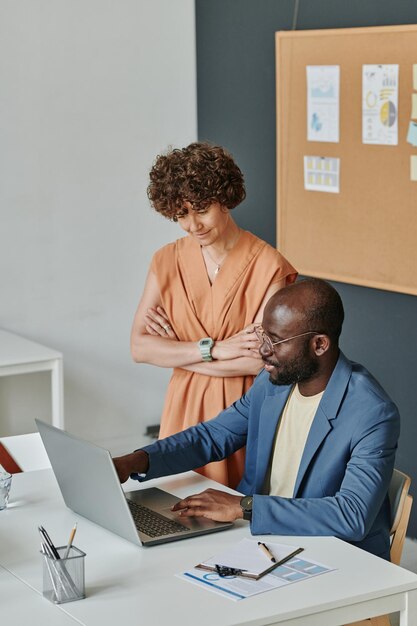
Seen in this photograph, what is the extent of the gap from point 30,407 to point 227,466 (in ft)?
7.11

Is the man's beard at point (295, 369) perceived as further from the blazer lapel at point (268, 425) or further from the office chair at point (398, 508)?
the office chair at point (398, 508)

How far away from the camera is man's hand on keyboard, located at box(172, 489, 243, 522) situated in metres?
2.37

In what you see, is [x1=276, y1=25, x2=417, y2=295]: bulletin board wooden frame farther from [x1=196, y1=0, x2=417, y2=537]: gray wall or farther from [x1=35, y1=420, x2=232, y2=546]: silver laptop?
[x1=35, y1=420, x2=232, y2=546]: silver laptop

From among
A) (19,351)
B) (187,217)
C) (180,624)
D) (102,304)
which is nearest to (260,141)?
(102,304)

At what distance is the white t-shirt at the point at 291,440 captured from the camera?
2.60m

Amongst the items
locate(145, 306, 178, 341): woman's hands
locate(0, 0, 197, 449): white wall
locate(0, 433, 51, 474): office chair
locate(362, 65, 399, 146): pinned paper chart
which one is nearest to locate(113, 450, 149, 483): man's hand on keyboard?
→ locate(0, 433, 51, 474): office chair

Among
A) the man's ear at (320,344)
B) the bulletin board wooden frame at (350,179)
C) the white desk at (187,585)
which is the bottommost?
the white desk at (187,585)

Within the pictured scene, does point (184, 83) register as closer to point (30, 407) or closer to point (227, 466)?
point (30, 407)

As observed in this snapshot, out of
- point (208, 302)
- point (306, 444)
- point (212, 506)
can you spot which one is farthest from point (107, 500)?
point (208, 302)

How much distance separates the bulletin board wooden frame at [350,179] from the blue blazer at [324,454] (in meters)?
1.48

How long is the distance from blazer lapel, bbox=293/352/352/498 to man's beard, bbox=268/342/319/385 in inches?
2.4

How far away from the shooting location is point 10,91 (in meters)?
4.87

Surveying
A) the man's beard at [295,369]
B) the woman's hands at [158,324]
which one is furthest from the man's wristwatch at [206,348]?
the man's beard at [295,369]

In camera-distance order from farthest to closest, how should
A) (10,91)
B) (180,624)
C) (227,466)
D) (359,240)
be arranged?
(10,91)
(359,240)
(227,466)
(180,624)
